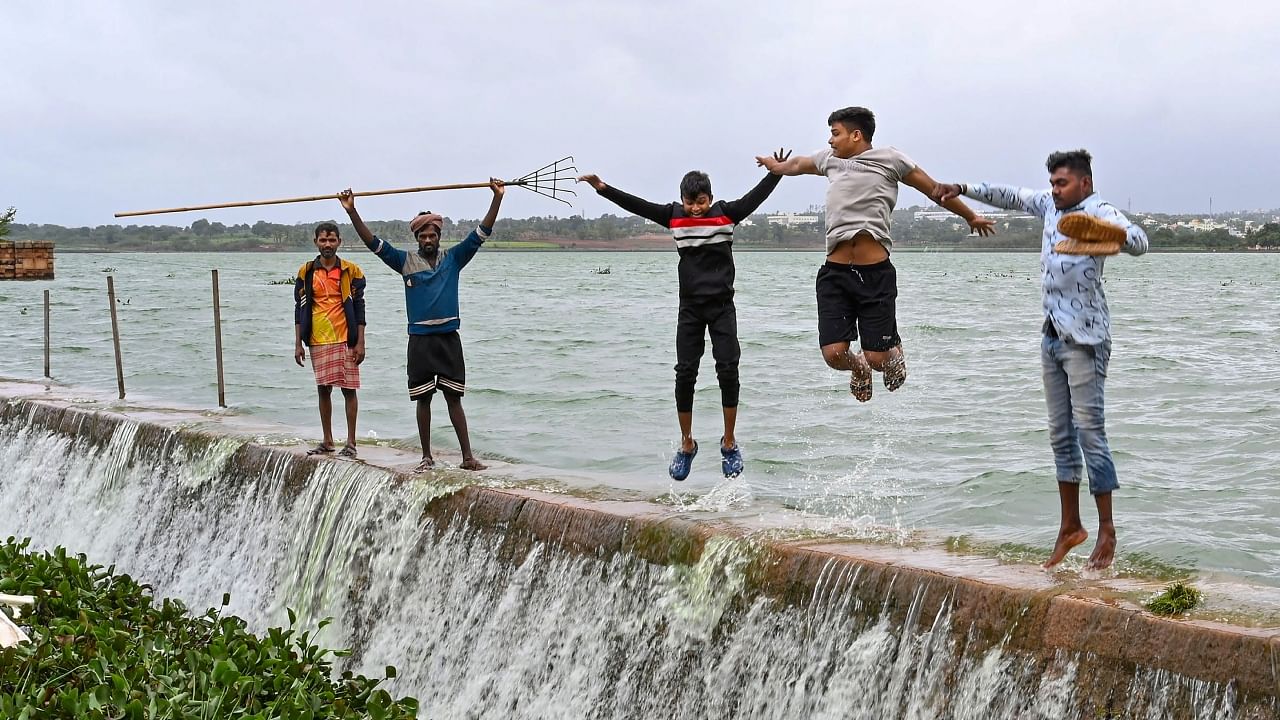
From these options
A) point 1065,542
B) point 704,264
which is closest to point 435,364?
point 704,264

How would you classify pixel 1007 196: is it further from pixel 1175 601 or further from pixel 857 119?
pixel 1175 601

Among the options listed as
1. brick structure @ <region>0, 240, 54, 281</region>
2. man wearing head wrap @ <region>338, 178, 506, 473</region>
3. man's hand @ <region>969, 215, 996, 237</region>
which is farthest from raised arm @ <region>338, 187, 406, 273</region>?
brick structure @ <region>0, 240, 54, 281</region>

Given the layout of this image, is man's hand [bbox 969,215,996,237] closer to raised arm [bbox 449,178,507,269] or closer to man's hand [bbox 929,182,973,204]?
man's hand [bbox 929,182,973,204]

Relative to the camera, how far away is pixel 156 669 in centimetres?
670

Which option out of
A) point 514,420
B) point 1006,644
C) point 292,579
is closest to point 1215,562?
point 1006,644

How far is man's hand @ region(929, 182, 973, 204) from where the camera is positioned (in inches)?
242

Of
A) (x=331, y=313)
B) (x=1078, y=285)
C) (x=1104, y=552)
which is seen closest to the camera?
(x=1078, y=285)

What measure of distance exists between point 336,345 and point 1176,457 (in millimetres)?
7473

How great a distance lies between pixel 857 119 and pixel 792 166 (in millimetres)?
454

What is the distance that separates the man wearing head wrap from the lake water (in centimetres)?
122

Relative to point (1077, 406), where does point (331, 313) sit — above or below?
above

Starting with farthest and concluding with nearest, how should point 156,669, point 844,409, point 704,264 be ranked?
point 844,409
point 704,264
point 156,669

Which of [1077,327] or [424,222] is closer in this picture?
[1077,327]

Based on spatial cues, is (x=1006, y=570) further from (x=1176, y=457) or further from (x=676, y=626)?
(x=1176, y=457)
